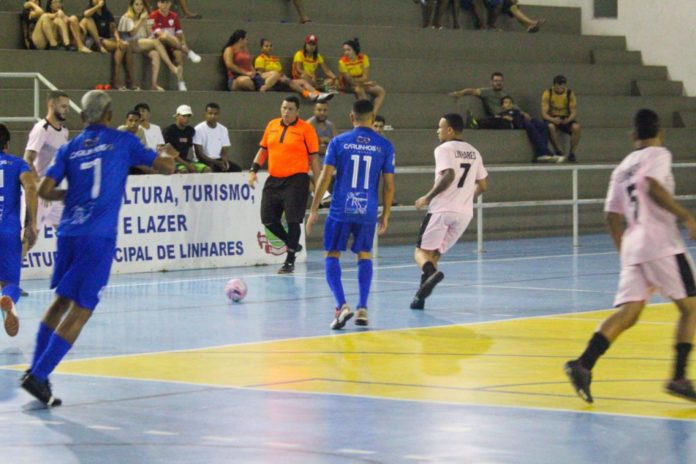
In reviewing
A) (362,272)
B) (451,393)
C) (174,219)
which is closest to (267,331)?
(362,272)

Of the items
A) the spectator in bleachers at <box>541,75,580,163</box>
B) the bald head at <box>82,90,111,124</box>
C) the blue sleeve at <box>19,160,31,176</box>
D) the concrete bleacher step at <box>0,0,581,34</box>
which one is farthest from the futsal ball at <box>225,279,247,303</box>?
the spectator in bleachers at <box>541,75,580,163</box>

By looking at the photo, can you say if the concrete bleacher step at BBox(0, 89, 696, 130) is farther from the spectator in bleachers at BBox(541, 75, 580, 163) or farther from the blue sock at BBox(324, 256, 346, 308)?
the blue sock at BBox(324, 256, 346, 308)

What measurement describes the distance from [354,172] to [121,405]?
4675 millimetres

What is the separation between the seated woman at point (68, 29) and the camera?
77.0ft

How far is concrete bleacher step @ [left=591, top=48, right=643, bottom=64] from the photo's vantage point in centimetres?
3250

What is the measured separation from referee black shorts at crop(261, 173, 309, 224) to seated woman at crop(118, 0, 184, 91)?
227 inches

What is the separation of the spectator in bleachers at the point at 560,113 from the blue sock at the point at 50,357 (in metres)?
20.5

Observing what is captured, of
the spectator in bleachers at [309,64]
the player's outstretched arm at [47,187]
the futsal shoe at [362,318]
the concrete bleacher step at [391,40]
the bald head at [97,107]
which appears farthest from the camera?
the concrete bleacher step at [391,40]

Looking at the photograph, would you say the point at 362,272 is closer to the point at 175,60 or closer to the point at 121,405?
the point at 121,405

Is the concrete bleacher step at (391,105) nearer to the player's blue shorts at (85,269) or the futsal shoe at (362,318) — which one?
the futsal shoe at (362,318)

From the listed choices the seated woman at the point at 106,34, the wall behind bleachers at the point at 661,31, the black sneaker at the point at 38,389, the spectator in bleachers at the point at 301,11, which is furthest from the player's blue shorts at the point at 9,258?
the wall behind bleachers at the point at 661,31

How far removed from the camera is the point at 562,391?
9.33 metres

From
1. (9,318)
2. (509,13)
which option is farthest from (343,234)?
(509,13)

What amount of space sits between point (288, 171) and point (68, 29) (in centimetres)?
679
